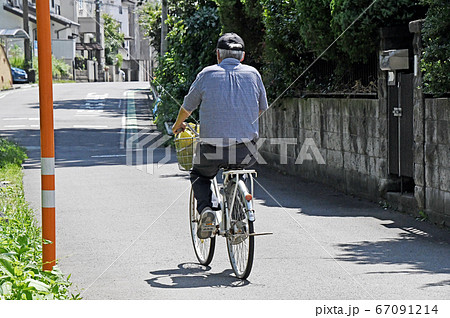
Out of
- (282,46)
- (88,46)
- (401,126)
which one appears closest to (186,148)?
(401,126)

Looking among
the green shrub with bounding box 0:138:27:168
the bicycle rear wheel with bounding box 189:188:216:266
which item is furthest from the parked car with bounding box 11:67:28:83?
the bicycle rear wheel with bounding box 189:188:216:266

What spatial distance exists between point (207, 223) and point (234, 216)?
13.0 inches

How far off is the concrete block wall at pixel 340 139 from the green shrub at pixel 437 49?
1.76 metres

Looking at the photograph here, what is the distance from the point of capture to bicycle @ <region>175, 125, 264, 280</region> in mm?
6613

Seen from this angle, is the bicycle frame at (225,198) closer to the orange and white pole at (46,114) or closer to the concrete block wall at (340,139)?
the orange and white pole at (46,114)

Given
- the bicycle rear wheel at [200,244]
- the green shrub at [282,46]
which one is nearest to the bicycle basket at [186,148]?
the bicycle rear wheel at [200,244]

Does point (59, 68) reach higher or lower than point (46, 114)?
higher

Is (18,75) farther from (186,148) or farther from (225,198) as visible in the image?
(225,198)

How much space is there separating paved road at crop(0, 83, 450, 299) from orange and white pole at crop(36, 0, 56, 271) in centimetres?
67

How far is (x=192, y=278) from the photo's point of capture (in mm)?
7008

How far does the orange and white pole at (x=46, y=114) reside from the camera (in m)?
5.97

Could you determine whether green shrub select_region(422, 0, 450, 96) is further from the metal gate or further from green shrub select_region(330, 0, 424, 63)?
green shrub select_region(330, 0, 424, 63)

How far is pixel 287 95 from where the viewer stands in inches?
599
